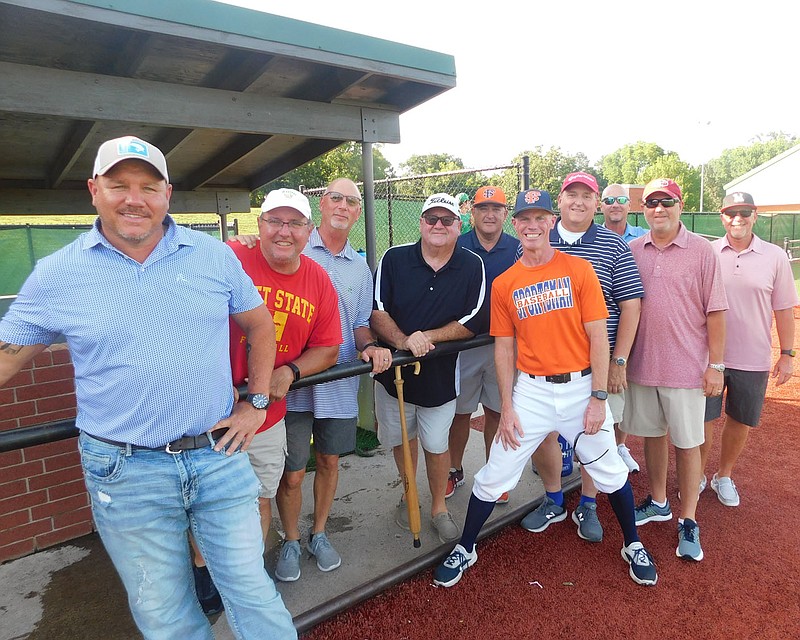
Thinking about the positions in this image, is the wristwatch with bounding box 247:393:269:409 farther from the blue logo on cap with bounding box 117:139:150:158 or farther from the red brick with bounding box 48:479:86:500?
the red brick with bounding box 48:479:86:500

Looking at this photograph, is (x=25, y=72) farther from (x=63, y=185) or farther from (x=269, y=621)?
(x=63, y=185)

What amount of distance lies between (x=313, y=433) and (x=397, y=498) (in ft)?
3.25

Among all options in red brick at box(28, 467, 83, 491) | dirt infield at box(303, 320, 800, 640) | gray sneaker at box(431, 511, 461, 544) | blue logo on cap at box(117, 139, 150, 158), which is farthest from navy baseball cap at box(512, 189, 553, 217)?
Answer: red brick at box(28, 467, 83, 491)

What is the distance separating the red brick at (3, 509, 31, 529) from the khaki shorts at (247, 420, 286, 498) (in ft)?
4.59

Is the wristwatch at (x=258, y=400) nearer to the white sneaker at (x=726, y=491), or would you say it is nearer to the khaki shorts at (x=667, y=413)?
the khaki shorts at (x=667, y=413)

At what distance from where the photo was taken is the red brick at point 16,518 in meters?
2.63

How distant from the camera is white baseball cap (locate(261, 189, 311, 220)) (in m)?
2.17

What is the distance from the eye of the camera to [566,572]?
2.63 meters

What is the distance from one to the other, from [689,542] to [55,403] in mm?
3416

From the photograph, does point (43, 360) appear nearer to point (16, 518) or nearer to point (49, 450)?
point (49, 450)

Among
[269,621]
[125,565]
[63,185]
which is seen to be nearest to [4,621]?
[125,565]

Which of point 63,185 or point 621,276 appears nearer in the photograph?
point 621,276

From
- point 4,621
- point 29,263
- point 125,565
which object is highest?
point 29,263

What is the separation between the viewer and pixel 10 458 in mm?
2582
